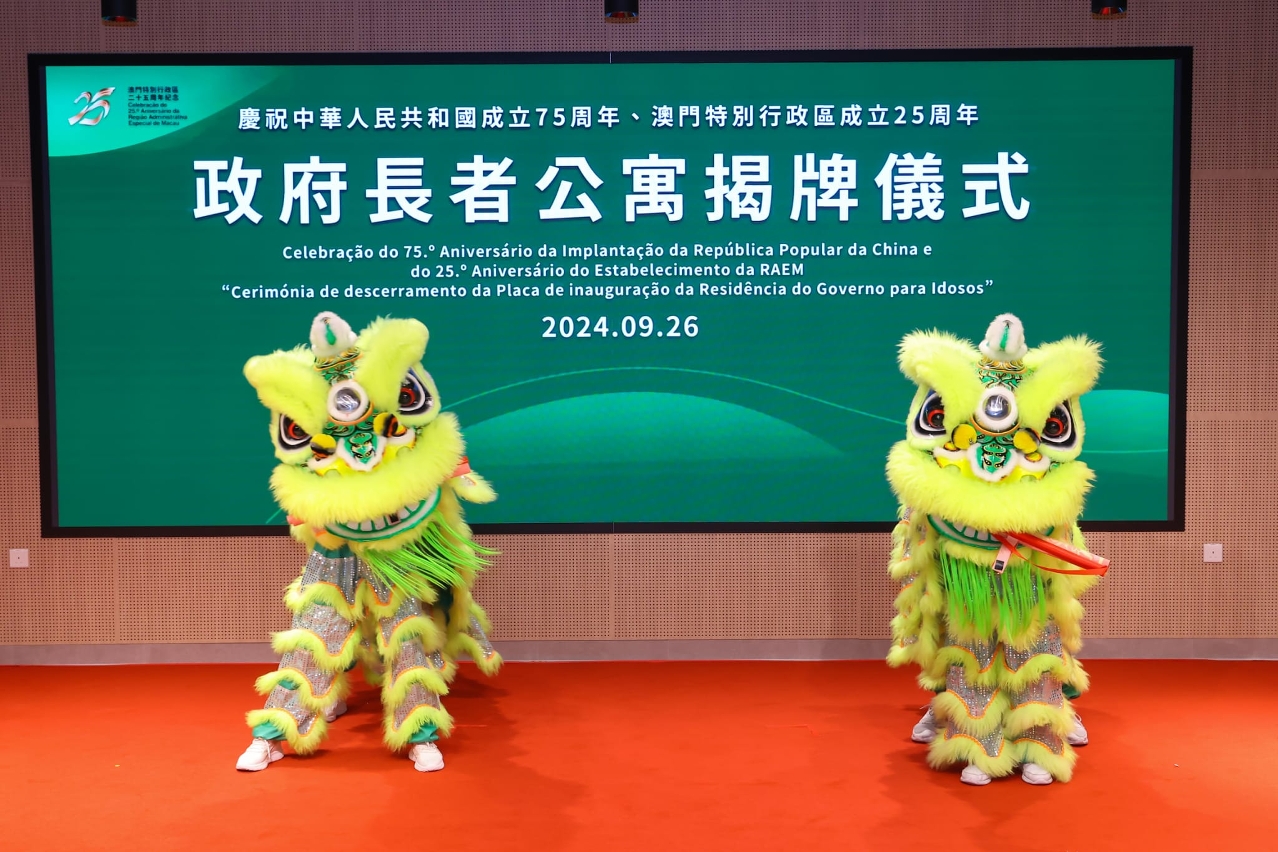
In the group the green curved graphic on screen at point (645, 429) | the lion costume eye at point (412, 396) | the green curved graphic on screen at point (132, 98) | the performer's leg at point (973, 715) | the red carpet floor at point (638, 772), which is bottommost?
the red carpet floor at point (638, 772)

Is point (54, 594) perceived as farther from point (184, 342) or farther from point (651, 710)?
point (651, 710)

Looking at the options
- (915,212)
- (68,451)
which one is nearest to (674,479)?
(915,212)

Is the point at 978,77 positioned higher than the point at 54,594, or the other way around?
the point at 978,77

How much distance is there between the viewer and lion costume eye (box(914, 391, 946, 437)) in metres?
4.02

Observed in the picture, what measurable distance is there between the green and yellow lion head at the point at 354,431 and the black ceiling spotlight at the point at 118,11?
5.25 ft

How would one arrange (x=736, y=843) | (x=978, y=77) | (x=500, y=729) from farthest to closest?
(x=978, y=77), (x=500, y=729), (x=736, y=843)

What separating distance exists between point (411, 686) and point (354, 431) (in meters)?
0.87

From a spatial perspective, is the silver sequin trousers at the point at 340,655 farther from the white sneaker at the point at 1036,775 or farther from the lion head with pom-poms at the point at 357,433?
the white sneaker at the point at 1036,775

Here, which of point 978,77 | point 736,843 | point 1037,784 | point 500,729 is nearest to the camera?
point 736,843

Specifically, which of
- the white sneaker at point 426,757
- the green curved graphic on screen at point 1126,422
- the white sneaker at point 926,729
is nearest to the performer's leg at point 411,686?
the white sneaker at point 426,757

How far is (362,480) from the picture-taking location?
4.12 meters

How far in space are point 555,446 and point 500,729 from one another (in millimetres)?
1320

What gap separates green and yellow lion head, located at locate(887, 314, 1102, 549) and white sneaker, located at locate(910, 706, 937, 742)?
0.74 meters

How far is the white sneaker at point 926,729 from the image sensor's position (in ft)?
14.3
